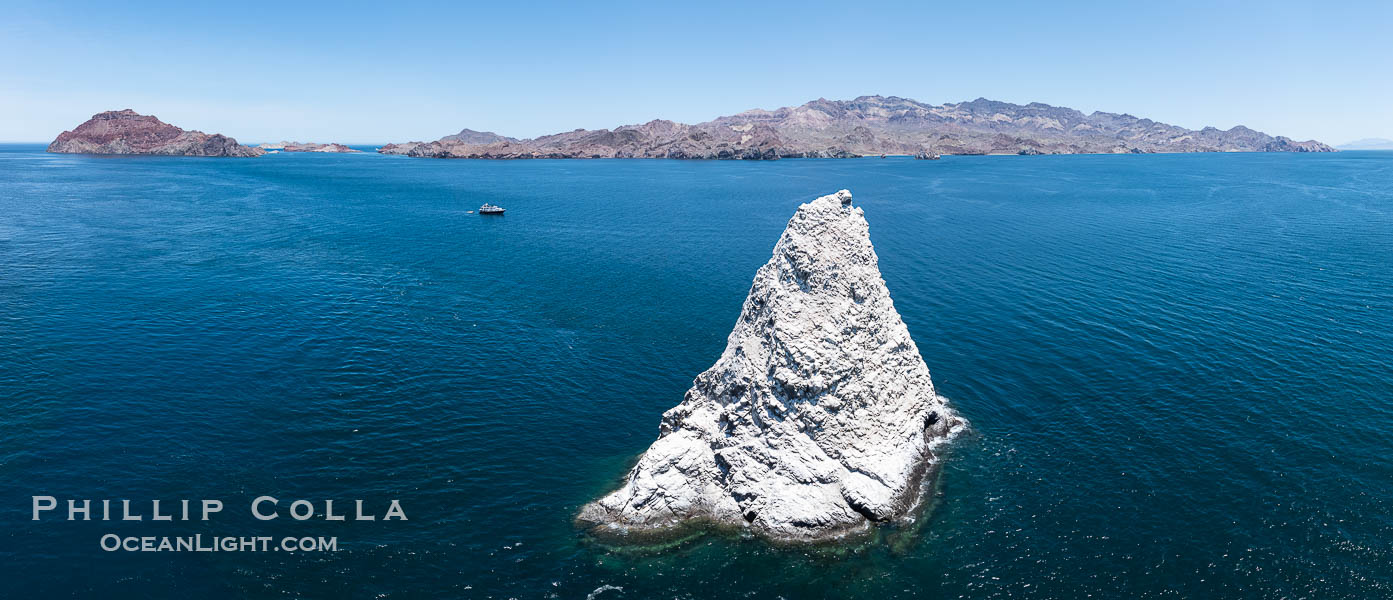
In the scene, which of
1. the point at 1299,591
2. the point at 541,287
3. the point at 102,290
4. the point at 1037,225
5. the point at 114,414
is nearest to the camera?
the point at 1299,591

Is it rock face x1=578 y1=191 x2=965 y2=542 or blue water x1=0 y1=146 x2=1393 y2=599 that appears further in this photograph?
rock face x1=578 y1=191 x2=965 y2=542

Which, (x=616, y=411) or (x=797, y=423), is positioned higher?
(x=797, y=423)

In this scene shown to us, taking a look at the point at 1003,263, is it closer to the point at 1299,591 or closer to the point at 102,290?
the point at 1299,591

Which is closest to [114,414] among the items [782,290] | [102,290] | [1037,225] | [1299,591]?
[102,290]

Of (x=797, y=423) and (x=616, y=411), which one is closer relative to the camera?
(x=797, y=423)

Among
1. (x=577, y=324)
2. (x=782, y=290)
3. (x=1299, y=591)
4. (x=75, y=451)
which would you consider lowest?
(x=1299, y=591)
